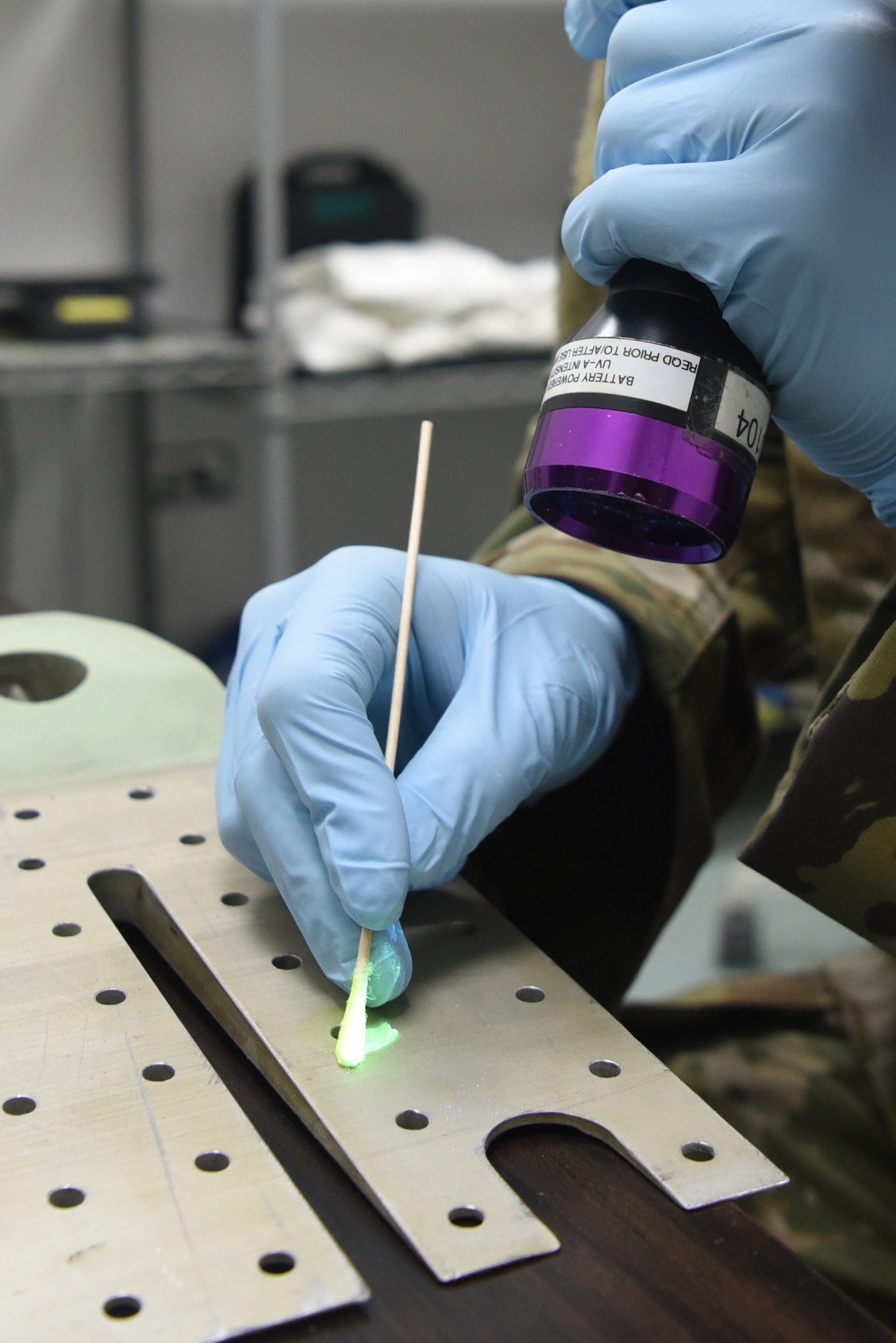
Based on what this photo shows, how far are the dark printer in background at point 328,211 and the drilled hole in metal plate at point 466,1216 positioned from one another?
195 centimetres

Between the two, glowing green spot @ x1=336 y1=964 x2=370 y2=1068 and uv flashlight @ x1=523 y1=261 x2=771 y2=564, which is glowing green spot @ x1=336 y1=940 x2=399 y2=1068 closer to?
glowing green spot @ x1=336 y1=964 x2=370 y2=1068

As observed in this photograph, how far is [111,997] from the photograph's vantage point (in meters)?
0.50

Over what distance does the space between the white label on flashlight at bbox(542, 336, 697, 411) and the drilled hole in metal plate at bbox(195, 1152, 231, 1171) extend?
0.32 meters

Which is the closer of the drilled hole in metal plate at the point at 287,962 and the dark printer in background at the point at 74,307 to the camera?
the drilled hole in metal plate at the point at 287,962

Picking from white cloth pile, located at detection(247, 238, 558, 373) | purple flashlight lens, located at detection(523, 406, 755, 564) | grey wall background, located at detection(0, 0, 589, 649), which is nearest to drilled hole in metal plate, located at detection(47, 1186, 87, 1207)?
purple flashlight lens, located at detection(523, 406, 755, 564)

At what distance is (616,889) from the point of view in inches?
30.1

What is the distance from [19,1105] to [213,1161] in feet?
0.25

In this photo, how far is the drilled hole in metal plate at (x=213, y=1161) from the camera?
1.37ft

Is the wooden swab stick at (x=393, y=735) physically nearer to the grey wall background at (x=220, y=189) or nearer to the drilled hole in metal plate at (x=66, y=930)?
the drilled hole in metal plate at (x=66, y=930)

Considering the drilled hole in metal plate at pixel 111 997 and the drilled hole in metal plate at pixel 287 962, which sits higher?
the drilled hole in metal plate at pixel 111 997

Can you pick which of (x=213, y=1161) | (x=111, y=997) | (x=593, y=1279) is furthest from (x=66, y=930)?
(x=593, y=1279)

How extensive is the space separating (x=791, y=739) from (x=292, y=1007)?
1694mm

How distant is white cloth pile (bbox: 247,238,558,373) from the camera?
1964 mm

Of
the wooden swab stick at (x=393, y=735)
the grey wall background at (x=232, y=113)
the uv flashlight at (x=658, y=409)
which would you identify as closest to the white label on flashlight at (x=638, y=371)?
the uv flashlight at (x=658, y=409)
